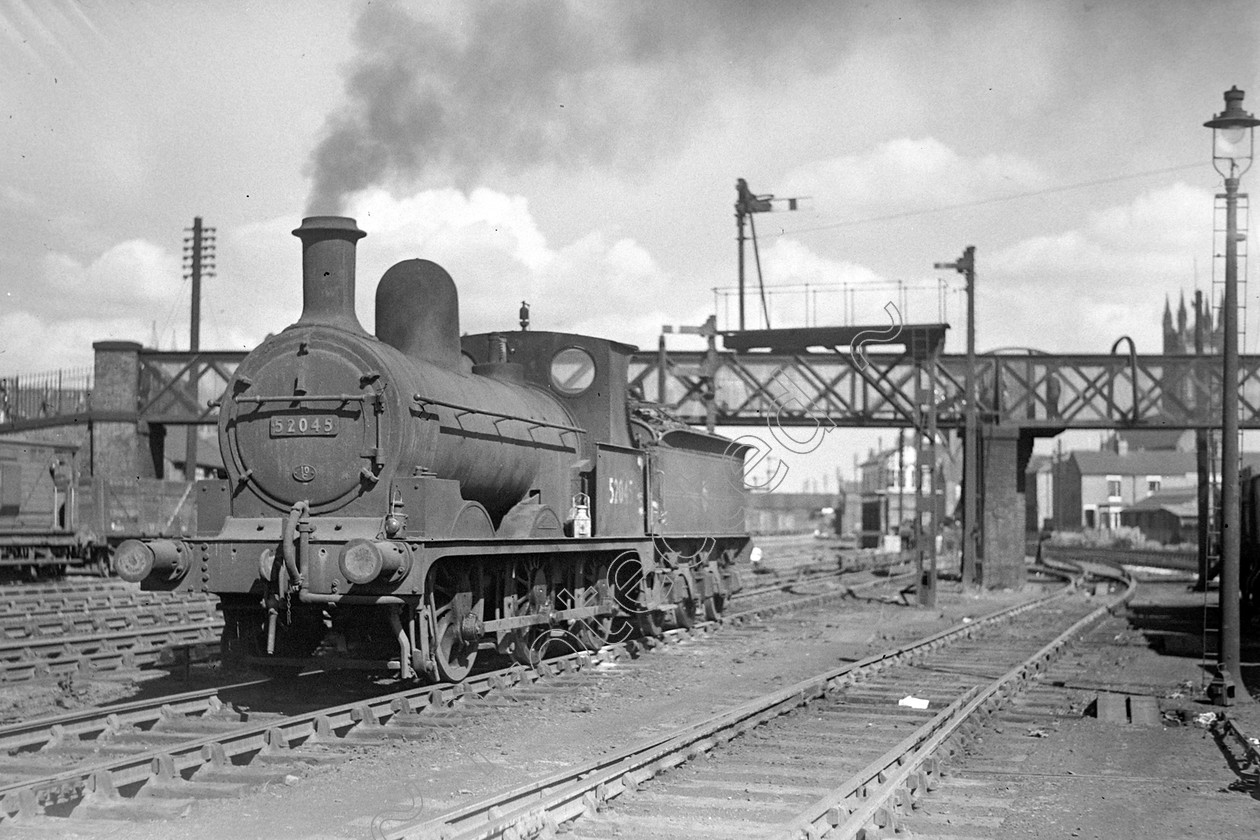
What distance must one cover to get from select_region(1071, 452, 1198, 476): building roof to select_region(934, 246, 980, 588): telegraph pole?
6948 centimetres

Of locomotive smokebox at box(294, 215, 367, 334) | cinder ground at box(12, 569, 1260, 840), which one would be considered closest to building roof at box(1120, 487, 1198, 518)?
cinder ground at box(12, 569, 1260, 840)

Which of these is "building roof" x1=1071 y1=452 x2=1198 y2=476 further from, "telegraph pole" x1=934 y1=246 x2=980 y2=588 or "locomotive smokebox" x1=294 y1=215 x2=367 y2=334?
"locomotive smokebox" x1=294 y1=215 x2=367 y2=334

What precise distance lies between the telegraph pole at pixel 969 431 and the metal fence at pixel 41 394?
20730 millimetres

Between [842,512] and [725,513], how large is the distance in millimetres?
60299

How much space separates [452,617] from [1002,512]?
21.5 m

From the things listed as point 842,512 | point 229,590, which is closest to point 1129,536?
point 842,512

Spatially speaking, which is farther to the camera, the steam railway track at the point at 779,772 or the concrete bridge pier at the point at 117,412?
the concrete bridge pier at the point at 117,412

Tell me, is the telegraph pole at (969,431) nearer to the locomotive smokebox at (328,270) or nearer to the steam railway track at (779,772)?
the steam railway track at (779,772)

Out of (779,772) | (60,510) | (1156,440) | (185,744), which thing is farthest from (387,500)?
(1156,440)

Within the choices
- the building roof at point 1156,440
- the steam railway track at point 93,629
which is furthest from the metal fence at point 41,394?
the building roof at point 1156,440

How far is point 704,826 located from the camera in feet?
22.4

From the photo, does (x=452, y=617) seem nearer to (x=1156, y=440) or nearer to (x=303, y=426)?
(x=303, y=426)

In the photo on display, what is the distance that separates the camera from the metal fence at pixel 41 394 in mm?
30906

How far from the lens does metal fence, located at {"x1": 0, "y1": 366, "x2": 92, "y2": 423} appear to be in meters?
30.9
